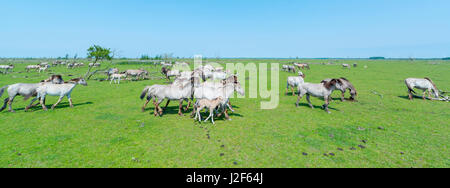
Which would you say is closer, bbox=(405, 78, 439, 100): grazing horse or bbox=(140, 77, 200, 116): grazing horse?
bbox=(140, 77, 200, 116): grazing horse

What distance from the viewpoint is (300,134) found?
7.74m

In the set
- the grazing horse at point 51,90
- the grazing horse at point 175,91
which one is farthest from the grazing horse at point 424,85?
the grazing horse at point 51,90

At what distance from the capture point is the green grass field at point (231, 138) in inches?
223

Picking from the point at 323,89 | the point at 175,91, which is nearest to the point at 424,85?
the point at 323,89

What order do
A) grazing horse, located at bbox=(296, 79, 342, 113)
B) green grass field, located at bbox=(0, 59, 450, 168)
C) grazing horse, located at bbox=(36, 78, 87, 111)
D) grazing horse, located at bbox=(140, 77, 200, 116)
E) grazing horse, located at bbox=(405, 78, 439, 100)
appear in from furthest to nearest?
grazing horse, located at bbox=(405, 78, 439, 100)
grazing horse, located at bbox=(36, 78, 87, 111)
grazing horse, located at bbox=(296, 79, 342, 113)
grazing horse, located at bbox=(140, 77, 200, 116)
green grass field, located at bbox=(0, 59, 450, 168)

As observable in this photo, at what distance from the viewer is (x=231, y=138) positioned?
23.9ft

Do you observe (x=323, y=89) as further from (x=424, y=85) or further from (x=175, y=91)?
(x=424, y=85)

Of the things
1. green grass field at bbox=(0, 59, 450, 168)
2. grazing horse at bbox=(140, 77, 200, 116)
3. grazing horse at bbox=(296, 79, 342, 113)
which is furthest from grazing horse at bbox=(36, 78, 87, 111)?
grazing horse at bbox=(296, 79, 342, 113)

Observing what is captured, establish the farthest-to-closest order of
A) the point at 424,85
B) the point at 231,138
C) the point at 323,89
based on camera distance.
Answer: the point at 424,85 → the point at 323,89 → the point at 231,138

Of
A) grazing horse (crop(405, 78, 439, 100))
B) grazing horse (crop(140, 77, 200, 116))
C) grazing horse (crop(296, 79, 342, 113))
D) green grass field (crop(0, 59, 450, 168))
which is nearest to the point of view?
green grass field (crop(0, 59, 450, 168))

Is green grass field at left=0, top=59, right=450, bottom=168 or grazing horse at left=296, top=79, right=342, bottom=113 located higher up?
grazing horse at left=296, top=79, right=342, bottom=113

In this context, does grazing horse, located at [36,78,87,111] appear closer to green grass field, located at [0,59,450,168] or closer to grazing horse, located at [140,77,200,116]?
green grass field, located at [0,59,450,168]

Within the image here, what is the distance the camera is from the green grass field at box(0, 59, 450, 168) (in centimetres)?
567
